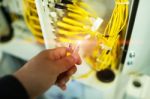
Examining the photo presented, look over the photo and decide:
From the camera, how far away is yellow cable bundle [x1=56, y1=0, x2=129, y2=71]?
555 millimetres

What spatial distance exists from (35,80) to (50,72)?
4 cm

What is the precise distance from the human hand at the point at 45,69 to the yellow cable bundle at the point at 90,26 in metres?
0.06

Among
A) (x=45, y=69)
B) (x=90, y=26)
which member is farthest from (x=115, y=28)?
(x=45, y=69)

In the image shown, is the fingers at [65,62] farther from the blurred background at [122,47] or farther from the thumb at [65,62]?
the blurred background at [122,47]

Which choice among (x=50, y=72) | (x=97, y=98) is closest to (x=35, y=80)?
(x=50, y=72)

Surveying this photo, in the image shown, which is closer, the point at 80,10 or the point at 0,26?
the point at 80,10

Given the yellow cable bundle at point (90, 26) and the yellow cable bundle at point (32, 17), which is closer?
the yellow cable bundle at point (90, 26)

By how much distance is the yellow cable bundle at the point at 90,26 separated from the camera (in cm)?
56

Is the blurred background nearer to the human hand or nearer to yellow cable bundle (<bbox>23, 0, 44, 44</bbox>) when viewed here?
yellow cable bundle (<bbox>23, 0, 44, 44</bbox>)

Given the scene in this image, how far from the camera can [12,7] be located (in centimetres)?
89

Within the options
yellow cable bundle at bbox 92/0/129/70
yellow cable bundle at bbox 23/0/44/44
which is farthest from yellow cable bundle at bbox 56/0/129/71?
yellow cable bundle at bbox 23/0/44/44

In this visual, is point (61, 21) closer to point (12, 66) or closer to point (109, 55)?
point (109, 55)

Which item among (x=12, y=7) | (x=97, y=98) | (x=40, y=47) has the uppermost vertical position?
(x=12, y=7)

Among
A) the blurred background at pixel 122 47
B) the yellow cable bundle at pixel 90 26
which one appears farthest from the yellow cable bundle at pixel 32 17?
the yellow cable bundle at pixel 90 26
